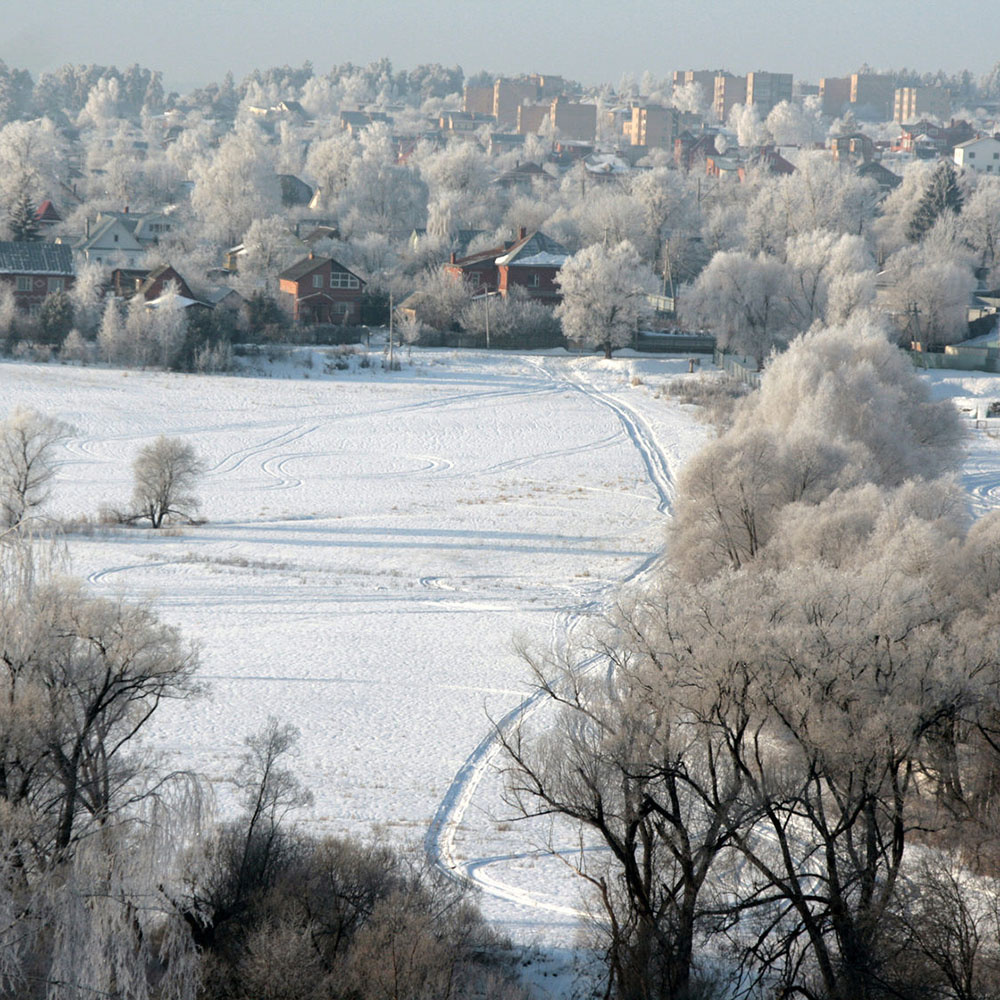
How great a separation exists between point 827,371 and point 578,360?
22693 millimetres

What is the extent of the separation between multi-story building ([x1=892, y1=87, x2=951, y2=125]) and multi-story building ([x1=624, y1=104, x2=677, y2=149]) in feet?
194

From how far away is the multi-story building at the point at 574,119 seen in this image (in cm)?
15962

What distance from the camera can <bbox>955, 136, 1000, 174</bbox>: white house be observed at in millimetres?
109125

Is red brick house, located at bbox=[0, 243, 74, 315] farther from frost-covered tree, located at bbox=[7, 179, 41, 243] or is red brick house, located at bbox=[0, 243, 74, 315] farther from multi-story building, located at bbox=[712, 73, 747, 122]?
multi-story building, located at bbox=[712, 73, 747, 122]

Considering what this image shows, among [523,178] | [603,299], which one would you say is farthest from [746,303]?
[523,178]

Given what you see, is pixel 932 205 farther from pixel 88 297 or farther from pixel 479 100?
pixel 479 100

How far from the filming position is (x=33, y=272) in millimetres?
52344

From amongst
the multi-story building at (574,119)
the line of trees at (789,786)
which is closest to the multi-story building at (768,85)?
the multi-story building at (574,119)

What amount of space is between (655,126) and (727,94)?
60.5 metres

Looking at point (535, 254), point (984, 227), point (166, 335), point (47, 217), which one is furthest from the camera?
point (47, 217)

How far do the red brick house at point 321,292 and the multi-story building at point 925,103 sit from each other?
15479 cm

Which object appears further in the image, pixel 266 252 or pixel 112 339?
pixel 266 252

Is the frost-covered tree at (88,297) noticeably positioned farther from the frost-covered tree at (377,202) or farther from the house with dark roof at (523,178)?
the house with dark roof at (523,178)

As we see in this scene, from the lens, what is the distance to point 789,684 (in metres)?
11.6
